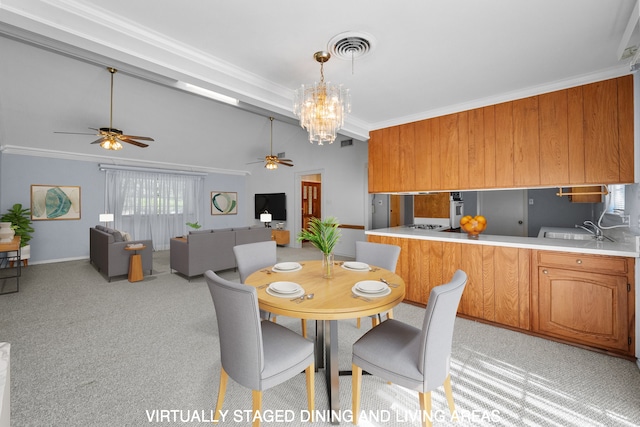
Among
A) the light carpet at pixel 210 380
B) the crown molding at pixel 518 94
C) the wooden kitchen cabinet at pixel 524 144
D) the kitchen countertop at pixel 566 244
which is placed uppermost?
the crown molding at pixel 518 94

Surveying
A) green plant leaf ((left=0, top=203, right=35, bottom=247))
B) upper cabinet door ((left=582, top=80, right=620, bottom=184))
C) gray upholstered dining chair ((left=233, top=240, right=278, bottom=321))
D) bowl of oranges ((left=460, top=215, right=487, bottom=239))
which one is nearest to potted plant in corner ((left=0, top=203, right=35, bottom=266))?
green plant leaf ((left=0, top=203, right=35, bottom=247))

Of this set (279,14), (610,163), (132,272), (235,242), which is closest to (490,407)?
(610,163)

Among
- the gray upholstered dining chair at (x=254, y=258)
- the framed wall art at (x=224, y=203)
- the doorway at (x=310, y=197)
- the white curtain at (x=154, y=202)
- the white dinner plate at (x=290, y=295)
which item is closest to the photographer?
the white dinner plate at (x=290, y=295)

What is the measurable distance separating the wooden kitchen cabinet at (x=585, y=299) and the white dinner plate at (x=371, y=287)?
1.90m

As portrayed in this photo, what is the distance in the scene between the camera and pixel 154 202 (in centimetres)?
773

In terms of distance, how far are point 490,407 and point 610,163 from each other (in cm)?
244

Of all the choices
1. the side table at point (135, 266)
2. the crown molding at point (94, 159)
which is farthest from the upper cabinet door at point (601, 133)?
the crown molding at point (94, 159)

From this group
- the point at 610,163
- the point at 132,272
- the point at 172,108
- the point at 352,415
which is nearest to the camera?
the point at 352,415

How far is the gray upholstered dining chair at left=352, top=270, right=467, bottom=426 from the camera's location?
52.2 inches

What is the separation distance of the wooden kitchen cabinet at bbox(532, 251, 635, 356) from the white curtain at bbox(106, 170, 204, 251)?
812 centimetres

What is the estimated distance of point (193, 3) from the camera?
1.71m

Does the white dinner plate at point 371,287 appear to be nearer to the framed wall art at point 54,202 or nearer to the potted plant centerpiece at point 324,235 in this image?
the potted plant centerpiece at point 324,235

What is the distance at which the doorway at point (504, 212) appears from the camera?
4.66 m

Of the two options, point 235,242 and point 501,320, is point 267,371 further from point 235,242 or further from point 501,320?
point 235,242
